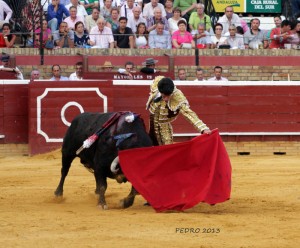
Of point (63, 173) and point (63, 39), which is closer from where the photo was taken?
point (63, 173)

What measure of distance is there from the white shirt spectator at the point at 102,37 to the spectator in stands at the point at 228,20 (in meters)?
1.82

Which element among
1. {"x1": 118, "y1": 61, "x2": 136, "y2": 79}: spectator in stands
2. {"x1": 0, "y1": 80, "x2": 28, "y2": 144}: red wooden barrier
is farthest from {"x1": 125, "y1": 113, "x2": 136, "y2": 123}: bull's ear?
{"x1": 118, "y1": 61, "x2": 136, "y2": 79}: spectator in stands

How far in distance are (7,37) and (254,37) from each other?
3859mm

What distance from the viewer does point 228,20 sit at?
16.0 metres

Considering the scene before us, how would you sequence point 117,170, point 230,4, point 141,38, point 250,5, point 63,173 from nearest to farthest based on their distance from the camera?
1. point 117,170
2. point 63,173
3. point 141,38
4. point 230,4
5. point 250,5

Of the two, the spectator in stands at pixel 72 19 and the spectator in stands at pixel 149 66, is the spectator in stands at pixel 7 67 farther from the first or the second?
the spectator in stands at pixel 149 66

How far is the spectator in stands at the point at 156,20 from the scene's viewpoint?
608 inches

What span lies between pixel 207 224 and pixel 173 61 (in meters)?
7.41

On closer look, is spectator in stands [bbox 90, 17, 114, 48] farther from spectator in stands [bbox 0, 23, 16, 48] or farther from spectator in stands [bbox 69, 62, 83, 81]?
spectator in stands [bbox 0, 23, 16, 48]

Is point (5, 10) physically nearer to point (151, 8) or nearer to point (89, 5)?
point (89, 5)

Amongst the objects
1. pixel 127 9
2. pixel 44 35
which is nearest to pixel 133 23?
pixel 127 9

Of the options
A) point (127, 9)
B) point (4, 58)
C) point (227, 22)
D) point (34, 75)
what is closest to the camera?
A: point (4, 58)

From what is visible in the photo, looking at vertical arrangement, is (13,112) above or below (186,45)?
below

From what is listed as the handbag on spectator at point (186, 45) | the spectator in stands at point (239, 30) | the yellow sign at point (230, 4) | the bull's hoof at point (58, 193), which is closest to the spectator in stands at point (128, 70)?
the handbag on spectator at point (186, 45)
